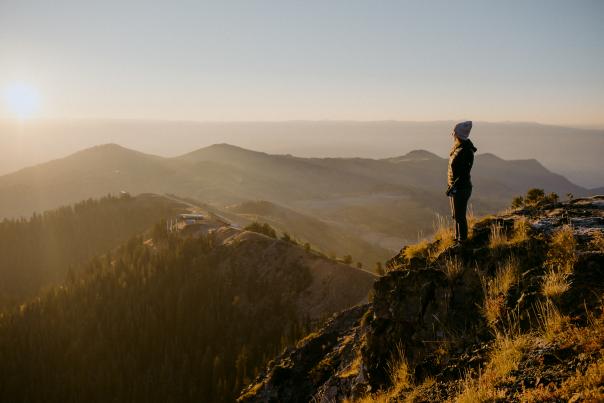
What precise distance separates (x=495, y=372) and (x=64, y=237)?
92.7 metres

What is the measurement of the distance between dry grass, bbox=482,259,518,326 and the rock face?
0.08m

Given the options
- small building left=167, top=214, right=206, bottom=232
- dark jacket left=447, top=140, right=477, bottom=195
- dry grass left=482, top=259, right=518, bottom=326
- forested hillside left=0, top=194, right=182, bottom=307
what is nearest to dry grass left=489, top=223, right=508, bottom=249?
dry grass left=482, top=259, right=518, bottom=326

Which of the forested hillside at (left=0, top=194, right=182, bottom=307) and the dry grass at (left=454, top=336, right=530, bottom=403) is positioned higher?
the dry grass at (left=454, top=336, right=530, bottom=403)

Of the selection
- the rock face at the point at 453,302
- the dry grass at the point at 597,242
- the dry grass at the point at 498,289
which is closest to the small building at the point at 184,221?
the rock face at the point at 453,302

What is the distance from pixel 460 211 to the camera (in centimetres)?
1071

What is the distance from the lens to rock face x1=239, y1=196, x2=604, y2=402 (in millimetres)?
7395

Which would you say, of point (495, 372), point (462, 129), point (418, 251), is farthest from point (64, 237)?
point (495, 372)

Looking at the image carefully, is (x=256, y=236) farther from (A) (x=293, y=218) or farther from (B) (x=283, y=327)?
(A) (x=293, y=218)

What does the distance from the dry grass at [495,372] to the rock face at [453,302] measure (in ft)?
0.77

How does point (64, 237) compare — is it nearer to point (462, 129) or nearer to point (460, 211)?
point (460, 211)

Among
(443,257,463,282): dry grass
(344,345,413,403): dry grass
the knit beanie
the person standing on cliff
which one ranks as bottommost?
(344,345,413,403): dry grass

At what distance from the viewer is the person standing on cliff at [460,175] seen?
1070 cm

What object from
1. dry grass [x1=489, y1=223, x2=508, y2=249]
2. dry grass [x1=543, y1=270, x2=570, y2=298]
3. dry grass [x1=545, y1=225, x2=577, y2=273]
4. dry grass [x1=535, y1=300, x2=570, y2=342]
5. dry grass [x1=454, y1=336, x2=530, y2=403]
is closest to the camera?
dry grass [x1=454, y1=336, x2=530, y2=403]

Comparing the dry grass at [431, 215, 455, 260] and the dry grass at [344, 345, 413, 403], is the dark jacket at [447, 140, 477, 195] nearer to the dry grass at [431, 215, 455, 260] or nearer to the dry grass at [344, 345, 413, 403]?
the dry grass at [431, 215, 455, 260]
